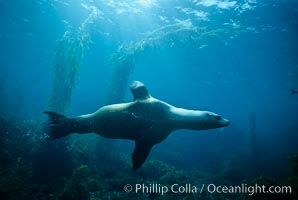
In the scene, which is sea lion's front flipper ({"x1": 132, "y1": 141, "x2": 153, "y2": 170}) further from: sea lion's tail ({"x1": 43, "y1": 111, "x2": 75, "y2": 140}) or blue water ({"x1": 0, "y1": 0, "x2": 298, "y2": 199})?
blue water ({"x1": 0, "y1": 0, "x2": 298, "y2": 199})

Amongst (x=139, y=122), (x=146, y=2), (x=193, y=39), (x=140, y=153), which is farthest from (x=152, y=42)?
(x=140, y=153)

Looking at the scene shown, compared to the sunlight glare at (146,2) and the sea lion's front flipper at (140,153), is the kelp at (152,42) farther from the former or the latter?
the sea lion's front flipper at (140,153)

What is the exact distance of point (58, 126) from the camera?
14.8 feet

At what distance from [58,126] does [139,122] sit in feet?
5.37

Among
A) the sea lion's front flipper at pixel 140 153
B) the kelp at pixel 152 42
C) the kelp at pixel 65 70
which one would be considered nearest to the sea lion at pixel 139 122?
the sea lion's front flipper at pixel 140 153

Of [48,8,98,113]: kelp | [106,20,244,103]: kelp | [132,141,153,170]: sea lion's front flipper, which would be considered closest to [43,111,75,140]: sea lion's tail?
[132,141,153,170]: sea lion's front flipper

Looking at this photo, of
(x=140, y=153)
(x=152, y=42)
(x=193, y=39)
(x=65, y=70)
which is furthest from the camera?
(x=193, y=39)

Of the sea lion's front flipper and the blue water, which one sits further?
the blue water

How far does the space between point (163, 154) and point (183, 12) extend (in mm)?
11777

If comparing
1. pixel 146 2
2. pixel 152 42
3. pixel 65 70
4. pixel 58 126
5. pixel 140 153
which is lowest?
pixel 140 153

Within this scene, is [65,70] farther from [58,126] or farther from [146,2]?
[146,2]

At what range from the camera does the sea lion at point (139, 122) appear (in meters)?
4.36

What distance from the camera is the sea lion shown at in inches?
172

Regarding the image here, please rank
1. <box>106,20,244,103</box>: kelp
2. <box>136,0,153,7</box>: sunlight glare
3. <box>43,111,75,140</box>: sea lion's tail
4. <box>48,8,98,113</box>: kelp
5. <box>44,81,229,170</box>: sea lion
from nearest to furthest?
<box>44,81,229,170</box>: sea lion
<box>43,111,75,140</box>: sea lion's tail
<box>48,8,98,113</box>: kelp
<box>106,20,244,103</box>: kelp
<box>136,0,153,7</box>: sunlight glare
